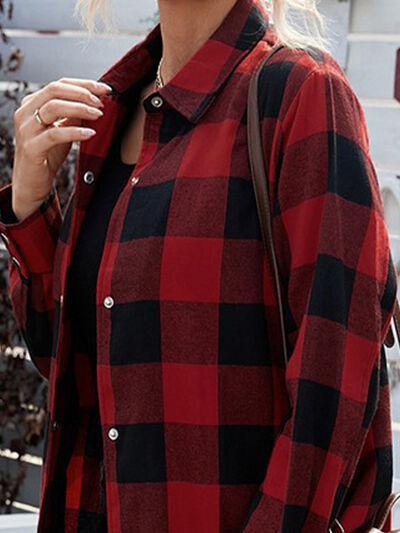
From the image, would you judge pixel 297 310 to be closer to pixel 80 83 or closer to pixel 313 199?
pixel 313 199

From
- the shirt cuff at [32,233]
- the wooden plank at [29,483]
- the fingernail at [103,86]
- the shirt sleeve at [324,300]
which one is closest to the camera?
the shirt sleeve at [324,300]

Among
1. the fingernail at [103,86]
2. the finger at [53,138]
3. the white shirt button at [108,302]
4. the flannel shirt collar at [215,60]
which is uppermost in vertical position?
the flannel shirt collar at [215,60]

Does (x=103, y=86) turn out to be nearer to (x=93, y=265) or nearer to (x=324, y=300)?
(x=93, y=265)

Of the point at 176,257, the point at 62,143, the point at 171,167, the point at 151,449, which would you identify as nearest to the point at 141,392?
the point at 151,449

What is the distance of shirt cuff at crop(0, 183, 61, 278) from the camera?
203 cm

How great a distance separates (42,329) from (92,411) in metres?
0.24

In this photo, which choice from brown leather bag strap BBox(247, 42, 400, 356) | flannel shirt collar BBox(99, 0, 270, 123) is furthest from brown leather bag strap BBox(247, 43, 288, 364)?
flannel shirt collar BBox(99, 0, 270, 123)

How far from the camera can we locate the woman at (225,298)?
1.50 metres

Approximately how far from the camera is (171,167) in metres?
1.67

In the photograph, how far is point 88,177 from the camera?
6.11 feet

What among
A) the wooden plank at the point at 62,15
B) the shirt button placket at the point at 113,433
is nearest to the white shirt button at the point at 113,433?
the shirt button placket at the point at 113,433

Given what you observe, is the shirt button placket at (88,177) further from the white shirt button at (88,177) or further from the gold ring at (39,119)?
the gold ring at (39,119)

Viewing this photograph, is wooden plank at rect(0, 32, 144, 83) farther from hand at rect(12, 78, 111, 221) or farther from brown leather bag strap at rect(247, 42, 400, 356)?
brown leather bag strap at rect(247, 42, 400, 356)

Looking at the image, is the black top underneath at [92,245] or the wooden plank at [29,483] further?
the wooden plank at [29,483]
